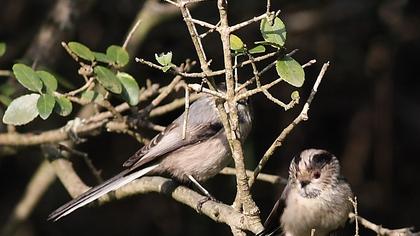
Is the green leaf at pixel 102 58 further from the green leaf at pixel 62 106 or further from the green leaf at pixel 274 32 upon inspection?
the green leaf at pixel 274 32

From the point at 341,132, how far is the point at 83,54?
362cm

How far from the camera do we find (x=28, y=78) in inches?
144

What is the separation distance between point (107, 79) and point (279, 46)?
1015mm

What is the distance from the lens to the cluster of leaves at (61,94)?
11.9ft

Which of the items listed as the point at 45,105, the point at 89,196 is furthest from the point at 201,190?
the point at 45,105

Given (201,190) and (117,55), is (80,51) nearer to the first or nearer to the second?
(117,55)

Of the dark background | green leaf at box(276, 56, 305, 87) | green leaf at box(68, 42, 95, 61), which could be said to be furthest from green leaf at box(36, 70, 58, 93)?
the dark background

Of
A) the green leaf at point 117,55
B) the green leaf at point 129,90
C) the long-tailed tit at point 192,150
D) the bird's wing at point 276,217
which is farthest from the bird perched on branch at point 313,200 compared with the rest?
the green leaf at point 117,55

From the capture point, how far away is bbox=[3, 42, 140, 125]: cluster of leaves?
3.62 m

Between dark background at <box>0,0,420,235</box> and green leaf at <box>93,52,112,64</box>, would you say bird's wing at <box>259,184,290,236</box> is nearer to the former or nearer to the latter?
green leaf at <box>93,52,112,64</box>

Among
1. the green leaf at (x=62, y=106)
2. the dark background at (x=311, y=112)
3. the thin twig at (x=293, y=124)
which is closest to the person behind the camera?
the thin twig at (x=293, y=124)

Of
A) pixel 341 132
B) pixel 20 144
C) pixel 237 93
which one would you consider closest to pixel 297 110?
pixel 341 132

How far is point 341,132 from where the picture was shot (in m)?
7.07

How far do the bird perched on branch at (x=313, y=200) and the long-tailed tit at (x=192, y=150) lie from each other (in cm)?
46
